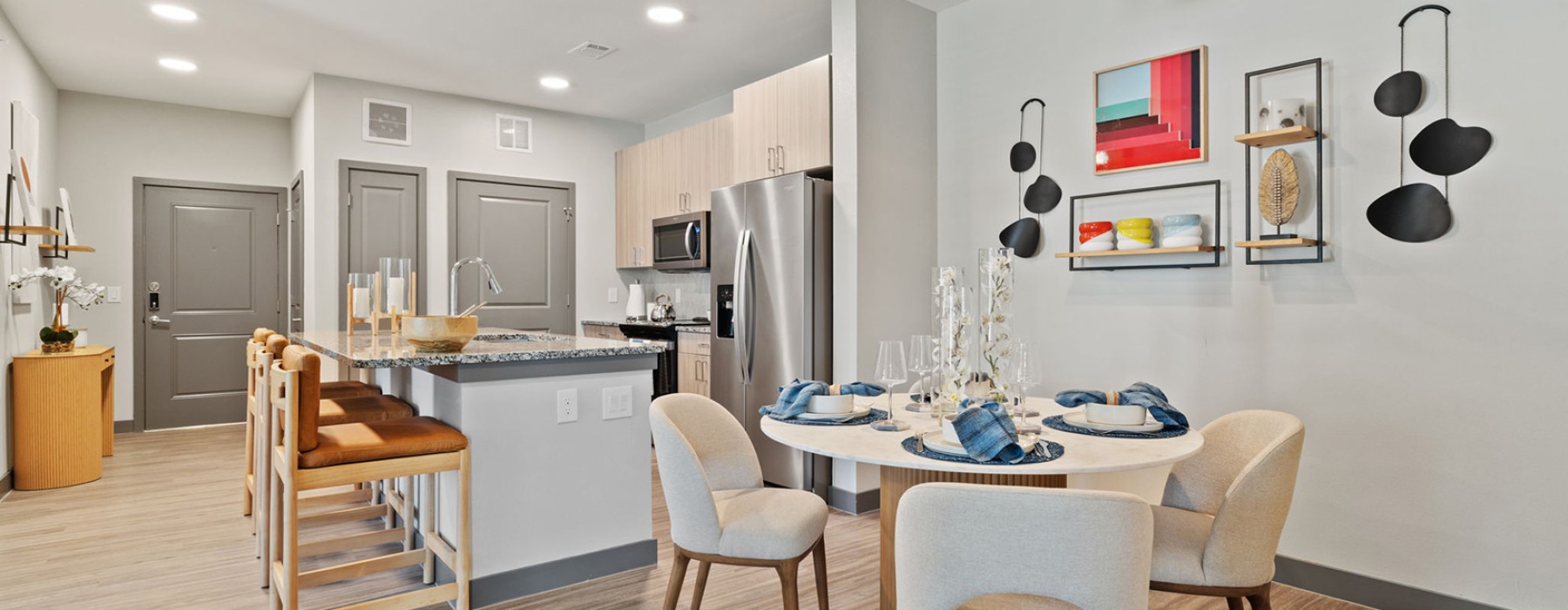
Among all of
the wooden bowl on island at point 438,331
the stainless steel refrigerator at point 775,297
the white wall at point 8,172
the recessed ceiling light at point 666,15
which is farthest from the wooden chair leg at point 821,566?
the white wall at point 8,172

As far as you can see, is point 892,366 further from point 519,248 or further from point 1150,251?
point 519,248

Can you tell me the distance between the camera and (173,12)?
4.05 meters

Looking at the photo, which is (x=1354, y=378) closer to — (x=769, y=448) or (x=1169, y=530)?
(x=1169, y=530)

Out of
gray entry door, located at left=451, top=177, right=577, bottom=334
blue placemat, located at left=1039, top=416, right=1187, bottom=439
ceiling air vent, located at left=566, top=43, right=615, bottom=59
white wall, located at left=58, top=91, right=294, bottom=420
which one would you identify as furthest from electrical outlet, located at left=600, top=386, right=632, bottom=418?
white wall, located at left=58, top=91, right=294, bottom=420

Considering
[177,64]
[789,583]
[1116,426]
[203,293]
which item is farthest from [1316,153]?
[203,293]

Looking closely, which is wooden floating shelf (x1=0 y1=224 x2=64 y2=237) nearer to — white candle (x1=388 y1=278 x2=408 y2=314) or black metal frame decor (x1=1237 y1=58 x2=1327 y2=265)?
white candle (x1=388 y1=278 x2=408 y2=314)

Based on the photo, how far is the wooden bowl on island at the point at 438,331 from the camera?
253 cm

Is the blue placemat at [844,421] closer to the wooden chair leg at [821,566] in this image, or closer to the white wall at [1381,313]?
the wooden chair leg at [821,566]

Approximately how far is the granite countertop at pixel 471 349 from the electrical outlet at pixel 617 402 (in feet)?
0.47

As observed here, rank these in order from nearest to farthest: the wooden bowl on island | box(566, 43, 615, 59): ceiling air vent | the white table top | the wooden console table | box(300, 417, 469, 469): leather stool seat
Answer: the white table top
box(300, 417, 469, 469): leather stool seat
the wooden bowl on island
the wooden console table
box(566, 43, 615, 59): ceiling air vent

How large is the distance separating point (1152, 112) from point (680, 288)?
3.69 metres

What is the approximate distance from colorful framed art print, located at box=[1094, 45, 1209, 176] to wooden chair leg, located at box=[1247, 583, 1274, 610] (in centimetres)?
174

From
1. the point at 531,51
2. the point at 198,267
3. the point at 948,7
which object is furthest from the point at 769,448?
the point at 198,267

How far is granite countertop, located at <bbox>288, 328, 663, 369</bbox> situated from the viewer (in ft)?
7.70
